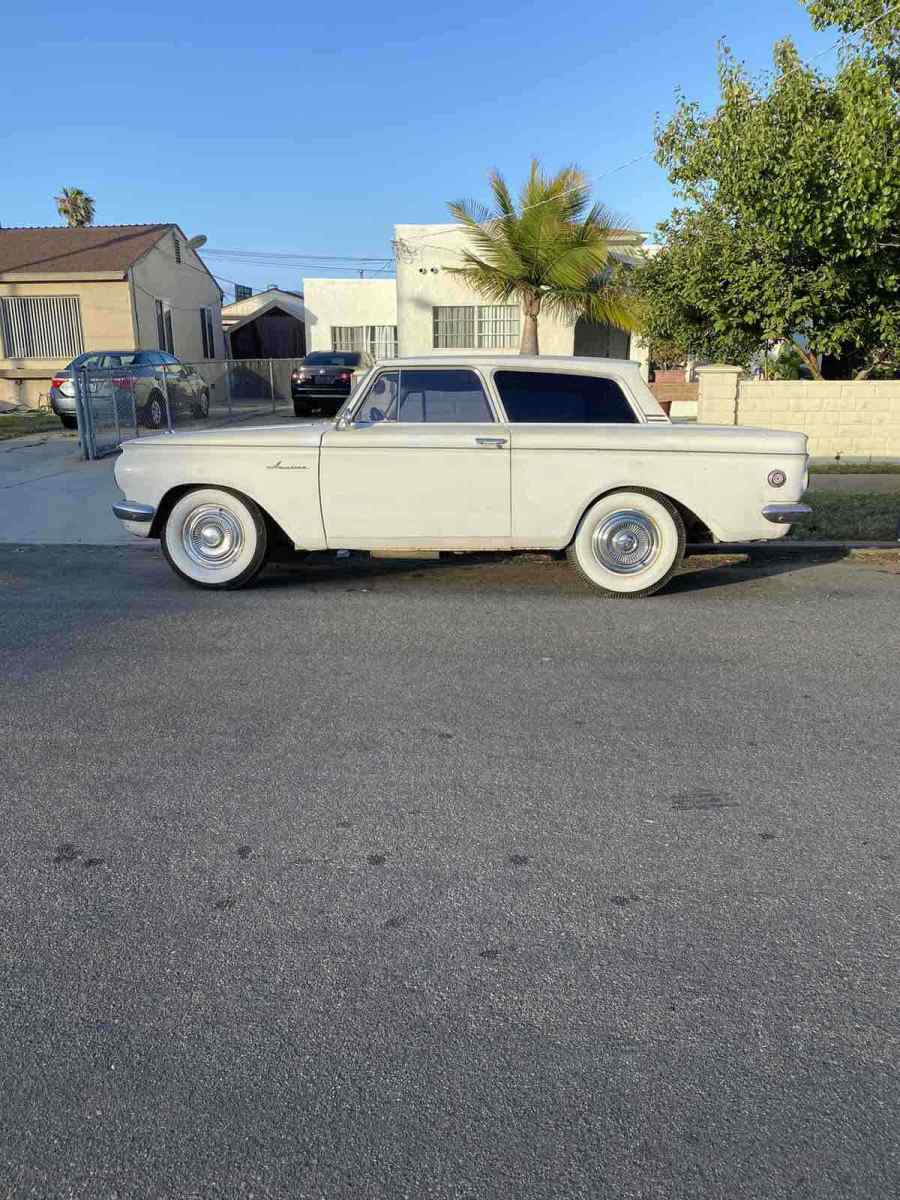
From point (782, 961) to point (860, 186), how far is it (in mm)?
10552

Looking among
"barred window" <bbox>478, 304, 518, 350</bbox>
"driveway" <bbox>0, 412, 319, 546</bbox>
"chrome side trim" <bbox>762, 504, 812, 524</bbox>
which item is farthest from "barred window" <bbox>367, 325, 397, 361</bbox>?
"chrome side trim" <bbox>762, 504, 812, 524</bbox>

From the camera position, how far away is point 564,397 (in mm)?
6895

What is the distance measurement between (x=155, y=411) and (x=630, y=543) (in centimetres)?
1292

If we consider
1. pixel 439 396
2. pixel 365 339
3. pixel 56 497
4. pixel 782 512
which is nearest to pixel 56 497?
pixel 56 497

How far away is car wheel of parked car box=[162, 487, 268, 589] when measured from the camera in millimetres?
6926

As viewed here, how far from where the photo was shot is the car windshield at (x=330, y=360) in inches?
846

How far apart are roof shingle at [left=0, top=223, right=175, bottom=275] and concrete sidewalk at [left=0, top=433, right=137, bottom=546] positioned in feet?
32.8

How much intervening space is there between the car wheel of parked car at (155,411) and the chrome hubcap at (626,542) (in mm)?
12517

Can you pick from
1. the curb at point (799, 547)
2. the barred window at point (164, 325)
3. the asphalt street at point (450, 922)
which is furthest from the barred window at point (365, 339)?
the asphalt street at point (450, 922)

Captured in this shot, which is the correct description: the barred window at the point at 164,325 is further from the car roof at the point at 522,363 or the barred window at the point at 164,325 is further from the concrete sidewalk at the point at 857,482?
the car roof at the point at 522,363

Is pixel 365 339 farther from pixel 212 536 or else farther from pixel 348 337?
pixel 212 536

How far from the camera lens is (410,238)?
22.3 meters

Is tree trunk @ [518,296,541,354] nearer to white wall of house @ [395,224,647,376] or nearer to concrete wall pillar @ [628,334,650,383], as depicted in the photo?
white wall of house @ [395,224,647,376]

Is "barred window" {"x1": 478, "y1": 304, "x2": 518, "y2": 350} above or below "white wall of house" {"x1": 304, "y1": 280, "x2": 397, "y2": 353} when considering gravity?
below
